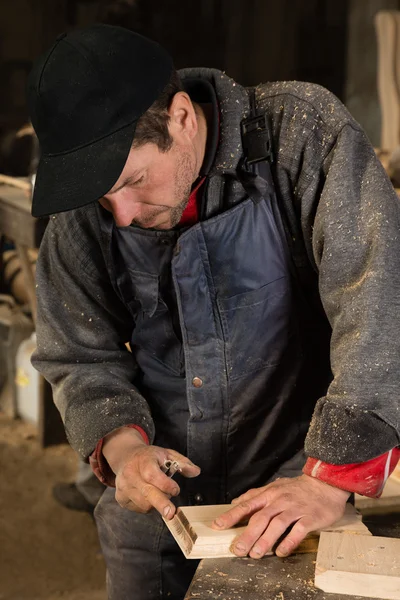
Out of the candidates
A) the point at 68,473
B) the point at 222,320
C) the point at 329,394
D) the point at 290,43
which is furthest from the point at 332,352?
the point at 290,43

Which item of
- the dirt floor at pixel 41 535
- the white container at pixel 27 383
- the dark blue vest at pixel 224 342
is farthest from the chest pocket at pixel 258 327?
the white container at pixel 27 383

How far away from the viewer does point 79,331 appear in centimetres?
218

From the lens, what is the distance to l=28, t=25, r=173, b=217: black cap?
170 cm

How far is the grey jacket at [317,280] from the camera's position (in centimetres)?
168

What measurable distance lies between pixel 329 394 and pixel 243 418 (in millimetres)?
417

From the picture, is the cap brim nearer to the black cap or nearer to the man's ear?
the black cap

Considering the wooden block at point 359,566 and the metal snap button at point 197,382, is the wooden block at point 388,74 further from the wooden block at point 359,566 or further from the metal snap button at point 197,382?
the wooden block at point 359,566

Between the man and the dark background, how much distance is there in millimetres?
3883

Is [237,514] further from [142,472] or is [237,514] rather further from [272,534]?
[142,472]

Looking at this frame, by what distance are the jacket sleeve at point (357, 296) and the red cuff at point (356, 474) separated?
0.02 metres

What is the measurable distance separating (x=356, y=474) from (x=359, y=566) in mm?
208

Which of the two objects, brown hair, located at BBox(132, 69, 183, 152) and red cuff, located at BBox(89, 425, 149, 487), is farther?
red cuff, located at BBox(89, 425, 149, 487)

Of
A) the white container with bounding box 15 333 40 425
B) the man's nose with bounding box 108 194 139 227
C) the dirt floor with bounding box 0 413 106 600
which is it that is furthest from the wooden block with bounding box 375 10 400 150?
the man's nose with bounding box 108 194 139 227

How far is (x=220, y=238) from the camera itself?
1963mm
